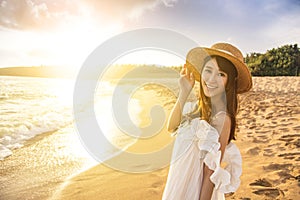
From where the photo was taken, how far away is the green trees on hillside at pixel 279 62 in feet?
85.0

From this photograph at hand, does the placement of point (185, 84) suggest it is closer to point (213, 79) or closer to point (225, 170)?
point (213, 79)

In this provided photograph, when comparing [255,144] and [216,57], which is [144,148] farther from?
[216,57]

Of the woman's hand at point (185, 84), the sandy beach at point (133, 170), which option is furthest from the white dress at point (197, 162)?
the sandy beach at point (133, 170)

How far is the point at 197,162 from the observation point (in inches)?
64.8

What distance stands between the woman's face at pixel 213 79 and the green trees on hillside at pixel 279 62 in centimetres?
2662

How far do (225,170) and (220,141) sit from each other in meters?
0.17

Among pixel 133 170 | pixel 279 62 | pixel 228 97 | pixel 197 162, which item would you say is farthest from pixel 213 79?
pixel 279 62

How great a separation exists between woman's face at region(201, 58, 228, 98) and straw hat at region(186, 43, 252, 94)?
0.07 metres

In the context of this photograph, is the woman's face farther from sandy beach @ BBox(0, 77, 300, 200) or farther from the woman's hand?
sandy beach @ BBox(0, 77, 300, 200)

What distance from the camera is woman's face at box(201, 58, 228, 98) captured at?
1.67 m

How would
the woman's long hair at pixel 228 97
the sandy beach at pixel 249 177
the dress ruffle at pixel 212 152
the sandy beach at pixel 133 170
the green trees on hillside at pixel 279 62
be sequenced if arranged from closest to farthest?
the dress ruffle at pixel 212 152, the woman's long hair at pixel 228 97, the sandy beach at pixel 249 177, the sandy beach at pixel 133 170, the green trees on hillside at pixel 279 62

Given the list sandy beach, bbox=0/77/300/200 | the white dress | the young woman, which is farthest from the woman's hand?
sandy beach, bbox=0/77/300/200

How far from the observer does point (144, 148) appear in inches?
222

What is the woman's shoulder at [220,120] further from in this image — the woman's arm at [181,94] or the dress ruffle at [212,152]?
the woman's arm at [181,94]
